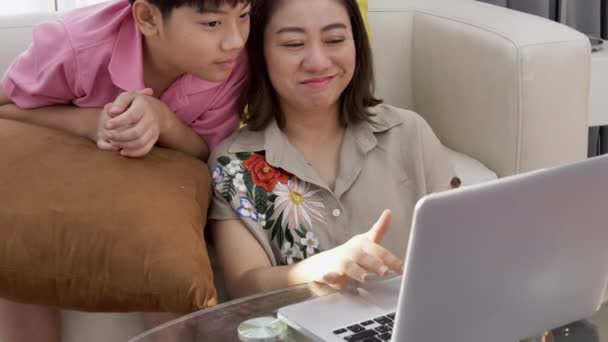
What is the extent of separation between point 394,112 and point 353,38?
154 millimetres

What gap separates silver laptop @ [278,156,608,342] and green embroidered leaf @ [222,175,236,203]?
2.26 feet

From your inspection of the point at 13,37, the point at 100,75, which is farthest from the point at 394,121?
the point at 13,37

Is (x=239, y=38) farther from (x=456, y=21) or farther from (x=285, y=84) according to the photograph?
(x=456, y=21)

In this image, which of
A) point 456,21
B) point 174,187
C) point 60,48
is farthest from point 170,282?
point 456,21

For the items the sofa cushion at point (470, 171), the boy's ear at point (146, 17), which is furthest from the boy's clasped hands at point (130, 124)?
the sofa cushion at point (470, 171)

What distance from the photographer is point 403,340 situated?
3.14 feet

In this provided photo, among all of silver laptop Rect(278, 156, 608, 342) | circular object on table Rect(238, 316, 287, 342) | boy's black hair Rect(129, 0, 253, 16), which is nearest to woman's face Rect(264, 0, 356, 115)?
boy's black hair Rect(129, 0, 253, 16)

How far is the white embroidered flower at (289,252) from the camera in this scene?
5.39ft

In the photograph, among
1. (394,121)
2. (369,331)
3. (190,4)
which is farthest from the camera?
(394,121)

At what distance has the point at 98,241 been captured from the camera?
1.44 meters

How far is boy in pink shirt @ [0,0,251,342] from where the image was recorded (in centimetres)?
157

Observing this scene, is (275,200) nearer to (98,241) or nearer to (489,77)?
(98,241)

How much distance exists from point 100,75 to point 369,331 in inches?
30.8

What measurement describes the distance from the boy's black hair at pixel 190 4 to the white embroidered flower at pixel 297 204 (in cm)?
32
